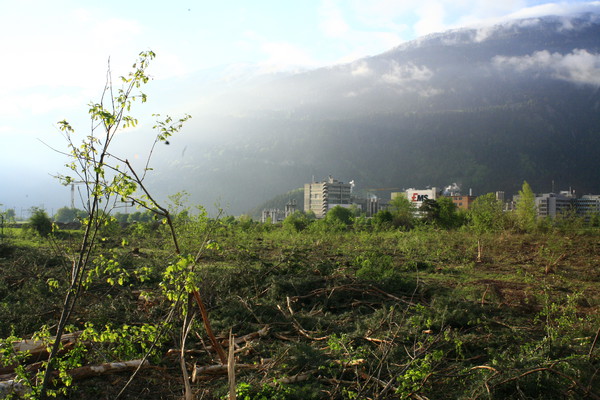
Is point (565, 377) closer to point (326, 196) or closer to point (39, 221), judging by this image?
point (39, 221)

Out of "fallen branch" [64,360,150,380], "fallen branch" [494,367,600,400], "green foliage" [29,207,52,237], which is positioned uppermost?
"green foliage" [29,207,52,237]

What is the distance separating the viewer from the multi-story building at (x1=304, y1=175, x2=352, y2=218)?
6590 inches

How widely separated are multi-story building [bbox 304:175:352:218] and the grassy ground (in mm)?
153877

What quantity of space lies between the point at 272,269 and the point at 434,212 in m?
32.9

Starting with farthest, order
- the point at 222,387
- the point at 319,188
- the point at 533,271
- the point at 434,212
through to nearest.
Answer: the point at 319,188 → the point at 434,212 → the point at 533,271 → the point at 222,387

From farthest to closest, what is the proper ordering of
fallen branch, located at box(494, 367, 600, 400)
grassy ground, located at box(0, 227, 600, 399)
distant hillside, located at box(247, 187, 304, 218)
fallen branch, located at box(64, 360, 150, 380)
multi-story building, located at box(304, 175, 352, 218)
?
distant hillside, located at box(247, 187, 304, 218) → multi-story building, located at box(304, 175, 352, 218) → fallen branch, located at box(64, 360, 150, 380) → grassy ground, located at box(0, 227, 600, 399) → fallen branch, located at box(494, 367, 600, 400)

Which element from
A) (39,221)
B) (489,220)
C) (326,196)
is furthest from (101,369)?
(326,196)

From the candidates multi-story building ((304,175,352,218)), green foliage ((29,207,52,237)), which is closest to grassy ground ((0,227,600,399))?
green foliage ((29,207,52,237))

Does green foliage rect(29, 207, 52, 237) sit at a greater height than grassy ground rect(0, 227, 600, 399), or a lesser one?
greater

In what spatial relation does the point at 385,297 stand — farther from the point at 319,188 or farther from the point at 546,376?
the point at 319,188

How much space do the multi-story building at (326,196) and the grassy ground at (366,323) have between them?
153877 mm

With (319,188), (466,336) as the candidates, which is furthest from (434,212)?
(319,188)

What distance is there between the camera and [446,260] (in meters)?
13.0

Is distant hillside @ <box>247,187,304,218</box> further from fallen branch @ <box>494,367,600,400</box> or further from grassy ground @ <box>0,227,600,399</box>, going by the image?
fallen branch @ <box>494,367,600,400</box>
